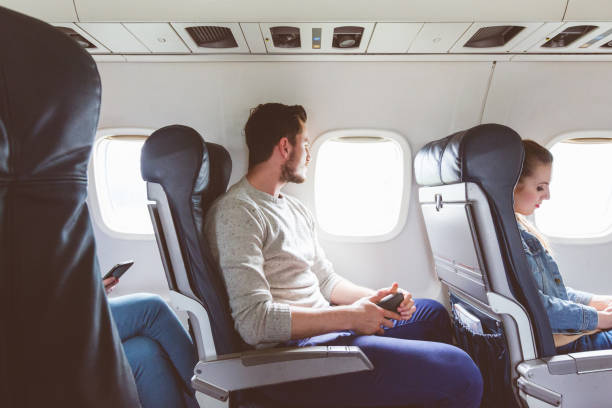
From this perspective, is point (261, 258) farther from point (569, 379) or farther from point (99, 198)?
point (99, 198)

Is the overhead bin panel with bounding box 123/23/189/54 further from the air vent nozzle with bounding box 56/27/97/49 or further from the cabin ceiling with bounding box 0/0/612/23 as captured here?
the air vent nozzle with bounding box 56/27/97/49

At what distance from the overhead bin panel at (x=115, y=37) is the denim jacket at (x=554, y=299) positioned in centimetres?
227

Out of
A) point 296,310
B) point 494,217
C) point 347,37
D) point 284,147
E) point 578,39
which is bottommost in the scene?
point 296,310

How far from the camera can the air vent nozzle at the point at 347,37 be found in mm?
1833

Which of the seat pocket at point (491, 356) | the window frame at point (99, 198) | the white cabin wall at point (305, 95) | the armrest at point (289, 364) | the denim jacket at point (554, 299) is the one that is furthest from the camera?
the window frame at point (99, 198)

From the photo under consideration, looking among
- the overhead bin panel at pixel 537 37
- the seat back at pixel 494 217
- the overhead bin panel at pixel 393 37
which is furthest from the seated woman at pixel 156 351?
the overhead bin panel at pixel 537 37

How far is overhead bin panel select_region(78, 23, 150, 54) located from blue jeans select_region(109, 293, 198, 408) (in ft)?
4.59

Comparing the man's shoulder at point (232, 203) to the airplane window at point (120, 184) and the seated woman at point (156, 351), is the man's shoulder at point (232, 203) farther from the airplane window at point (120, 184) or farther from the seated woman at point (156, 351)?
the airplane window at point (120, 184)

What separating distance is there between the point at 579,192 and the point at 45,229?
362 cm

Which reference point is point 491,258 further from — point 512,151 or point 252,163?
point 252,163

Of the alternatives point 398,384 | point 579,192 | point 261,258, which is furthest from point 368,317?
point 579,192

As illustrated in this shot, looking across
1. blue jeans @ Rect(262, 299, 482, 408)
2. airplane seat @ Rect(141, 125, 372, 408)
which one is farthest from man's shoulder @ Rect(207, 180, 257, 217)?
blue jeans @ Rect(262, 299, 482, 408)

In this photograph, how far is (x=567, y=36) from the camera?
6.38 feet

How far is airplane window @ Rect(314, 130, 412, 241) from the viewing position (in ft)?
7.68
